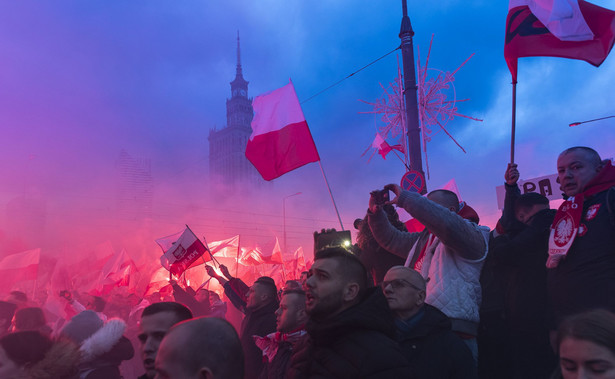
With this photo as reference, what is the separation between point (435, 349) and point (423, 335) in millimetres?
100

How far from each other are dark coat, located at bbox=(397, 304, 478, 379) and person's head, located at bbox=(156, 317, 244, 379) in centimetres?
123

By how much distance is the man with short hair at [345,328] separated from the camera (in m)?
1.98

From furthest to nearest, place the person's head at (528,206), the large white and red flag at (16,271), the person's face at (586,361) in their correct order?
1. the large white and red flag at (16,271)
2. the person's head at (528,206)
3. the person's face at (586,361)

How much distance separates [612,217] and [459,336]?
120 centimetres

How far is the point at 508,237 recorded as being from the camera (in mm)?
3504

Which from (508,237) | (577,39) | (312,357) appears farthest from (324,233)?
(577,39)

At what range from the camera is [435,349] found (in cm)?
267

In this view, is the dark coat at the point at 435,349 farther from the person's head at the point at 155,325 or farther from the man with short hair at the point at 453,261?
the person's head at the point at 155,325

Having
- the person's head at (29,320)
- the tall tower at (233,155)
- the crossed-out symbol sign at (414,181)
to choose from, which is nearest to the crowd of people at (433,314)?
the person's head at (29,320)

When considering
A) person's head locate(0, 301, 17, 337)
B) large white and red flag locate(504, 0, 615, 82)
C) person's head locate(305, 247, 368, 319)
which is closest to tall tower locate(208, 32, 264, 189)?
person's head locate(0, 301, 17, 337)

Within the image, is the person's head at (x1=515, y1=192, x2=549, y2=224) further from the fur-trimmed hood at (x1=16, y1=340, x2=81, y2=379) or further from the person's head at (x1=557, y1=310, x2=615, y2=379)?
the fur-trimmed hood at (x1=16, y1=340, x2=81, y2=379)

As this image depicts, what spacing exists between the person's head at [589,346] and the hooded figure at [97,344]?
2.91 metres

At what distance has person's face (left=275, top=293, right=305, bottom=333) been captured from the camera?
354 cm

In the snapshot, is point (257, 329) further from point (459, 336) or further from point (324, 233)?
point (459, 336)
